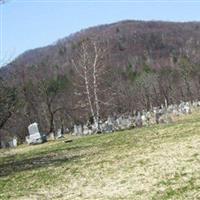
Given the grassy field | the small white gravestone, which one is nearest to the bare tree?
the small white gravestone

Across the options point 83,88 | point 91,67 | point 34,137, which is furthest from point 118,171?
point 83,88

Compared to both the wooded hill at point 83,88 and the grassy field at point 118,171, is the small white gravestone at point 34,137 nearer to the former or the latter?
the wooded hill at point 83,88

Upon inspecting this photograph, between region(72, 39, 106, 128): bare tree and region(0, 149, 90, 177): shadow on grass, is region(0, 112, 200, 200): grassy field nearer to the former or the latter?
region(0, 149, 90, 177): shadow on grass

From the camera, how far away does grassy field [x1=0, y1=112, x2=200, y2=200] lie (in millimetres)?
13359

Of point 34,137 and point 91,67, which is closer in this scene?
point 34,137

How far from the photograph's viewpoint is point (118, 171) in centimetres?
1667

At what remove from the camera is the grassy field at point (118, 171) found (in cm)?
1336

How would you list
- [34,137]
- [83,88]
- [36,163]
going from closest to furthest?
[36,163] < [34,137] < [83,88]

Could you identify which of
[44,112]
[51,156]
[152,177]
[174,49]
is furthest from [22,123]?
[174,49]

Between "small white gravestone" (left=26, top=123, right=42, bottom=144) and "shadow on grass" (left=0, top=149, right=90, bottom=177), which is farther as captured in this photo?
"small white gravestone" (left=26, top=123, right=42, bottom=144)

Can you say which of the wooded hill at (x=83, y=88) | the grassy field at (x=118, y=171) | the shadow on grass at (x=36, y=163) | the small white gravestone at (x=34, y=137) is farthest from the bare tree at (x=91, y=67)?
the grassy field at (x=118, y=171)

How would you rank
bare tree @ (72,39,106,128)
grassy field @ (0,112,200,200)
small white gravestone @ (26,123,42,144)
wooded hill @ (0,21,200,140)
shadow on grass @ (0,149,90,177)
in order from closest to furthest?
grassy field @ (0,112,200,200) → shadow on grass @ (0,149,90,177) → small white gravestone @ (26,123,42,144) → bare tree @ (72,39,106,128) → wooded hill @ (0,21,200,140)

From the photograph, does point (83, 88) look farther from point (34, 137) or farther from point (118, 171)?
point (118, 171)

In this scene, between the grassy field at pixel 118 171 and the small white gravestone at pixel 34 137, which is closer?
the grassy field at pixel 118 171
